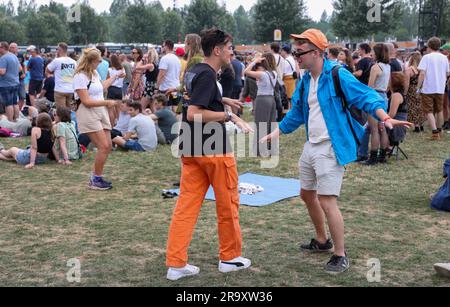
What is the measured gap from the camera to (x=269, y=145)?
10000 millimetres

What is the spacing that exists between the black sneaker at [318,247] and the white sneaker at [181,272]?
1.12 meters

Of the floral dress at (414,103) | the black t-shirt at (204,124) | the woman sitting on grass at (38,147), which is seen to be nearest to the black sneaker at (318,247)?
the black t-shirt at (204,124)

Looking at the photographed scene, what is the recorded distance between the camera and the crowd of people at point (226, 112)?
14.0ft

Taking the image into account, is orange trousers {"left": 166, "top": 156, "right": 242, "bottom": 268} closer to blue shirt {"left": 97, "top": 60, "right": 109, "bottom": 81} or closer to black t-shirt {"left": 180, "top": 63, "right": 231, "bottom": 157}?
black t-shirt {"left": 180, "top": 63, "right": 231, "bottom": 157}

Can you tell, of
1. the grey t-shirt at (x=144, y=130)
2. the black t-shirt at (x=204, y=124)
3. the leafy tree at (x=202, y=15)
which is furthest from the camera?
the leafy tree at (x=202, y=15)

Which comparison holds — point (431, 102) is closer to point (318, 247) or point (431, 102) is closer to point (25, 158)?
point (318, 247)

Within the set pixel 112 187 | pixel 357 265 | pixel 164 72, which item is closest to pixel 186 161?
pixel 357 265

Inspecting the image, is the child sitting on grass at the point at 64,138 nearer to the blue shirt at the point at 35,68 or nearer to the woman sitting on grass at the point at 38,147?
the woman sitting on grass at the point at 38,147

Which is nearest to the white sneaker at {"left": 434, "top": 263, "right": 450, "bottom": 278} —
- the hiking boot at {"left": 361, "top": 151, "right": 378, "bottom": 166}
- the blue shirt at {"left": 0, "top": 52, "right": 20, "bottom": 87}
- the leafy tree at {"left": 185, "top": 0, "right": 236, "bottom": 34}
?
the hiking boot at {"left": 361, "top": 151, "right": 378, "bottom": 166}

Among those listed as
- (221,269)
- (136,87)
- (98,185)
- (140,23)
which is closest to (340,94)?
(221,269)

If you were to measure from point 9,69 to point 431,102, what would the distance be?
9092 mm

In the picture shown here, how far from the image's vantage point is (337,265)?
444 cm

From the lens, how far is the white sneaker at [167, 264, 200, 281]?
4289 mm
